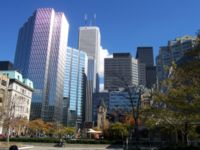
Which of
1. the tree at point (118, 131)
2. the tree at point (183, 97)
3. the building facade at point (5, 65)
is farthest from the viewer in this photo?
the building facade at point (5, 65)

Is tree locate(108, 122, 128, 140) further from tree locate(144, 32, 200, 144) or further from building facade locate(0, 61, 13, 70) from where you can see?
building facade locate(0, 61, 13, 70)

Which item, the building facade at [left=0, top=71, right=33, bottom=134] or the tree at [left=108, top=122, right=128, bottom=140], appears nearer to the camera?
the tree at [left=108, top=122, right=128, bottom=140]

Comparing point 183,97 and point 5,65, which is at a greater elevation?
point 5,65

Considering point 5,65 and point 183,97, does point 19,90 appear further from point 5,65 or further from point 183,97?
point 183,97

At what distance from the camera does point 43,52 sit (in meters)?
197

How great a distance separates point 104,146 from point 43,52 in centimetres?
15356

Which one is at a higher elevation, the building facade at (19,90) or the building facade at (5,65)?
the building facade at (5,65)

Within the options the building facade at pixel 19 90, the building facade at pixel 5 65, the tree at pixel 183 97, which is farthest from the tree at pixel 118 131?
the building facade at pixel 5 65

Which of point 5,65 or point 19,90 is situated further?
point 5,65

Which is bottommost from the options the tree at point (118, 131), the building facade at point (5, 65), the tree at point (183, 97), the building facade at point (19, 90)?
the tree at point (118, 131)

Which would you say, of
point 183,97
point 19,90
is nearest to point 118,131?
point 183,97

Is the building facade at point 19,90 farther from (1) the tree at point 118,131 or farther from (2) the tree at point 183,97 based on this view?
(2) the tree at point 183,97

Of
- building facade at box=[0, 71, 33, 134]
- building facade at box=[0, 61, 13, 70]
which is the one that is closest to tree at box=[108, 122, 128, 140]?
building facade at box=[0, 71, 33, 134]

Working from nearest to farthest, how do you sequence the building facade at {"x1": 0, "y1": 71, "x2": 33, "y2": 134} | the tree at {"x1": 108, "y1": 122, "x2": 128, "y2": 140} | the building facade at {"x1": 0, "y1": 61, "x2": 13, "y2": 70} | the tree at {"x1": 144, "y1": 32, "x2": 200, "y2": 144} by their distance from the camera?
1. the tree at {"x1": 144, "y1": 32, "x2": 200, "y2": 144}
2. the tree at {"x1": 108, "y1": 122, "x2": 128, "y2": 140}
3. the building facade at {"x1": 0, "y1": 71, "x2": 33, "y2": 134}
4. the building facade at {"x1": 0, "y1": 61, "x2": 13, "y2": 70}
